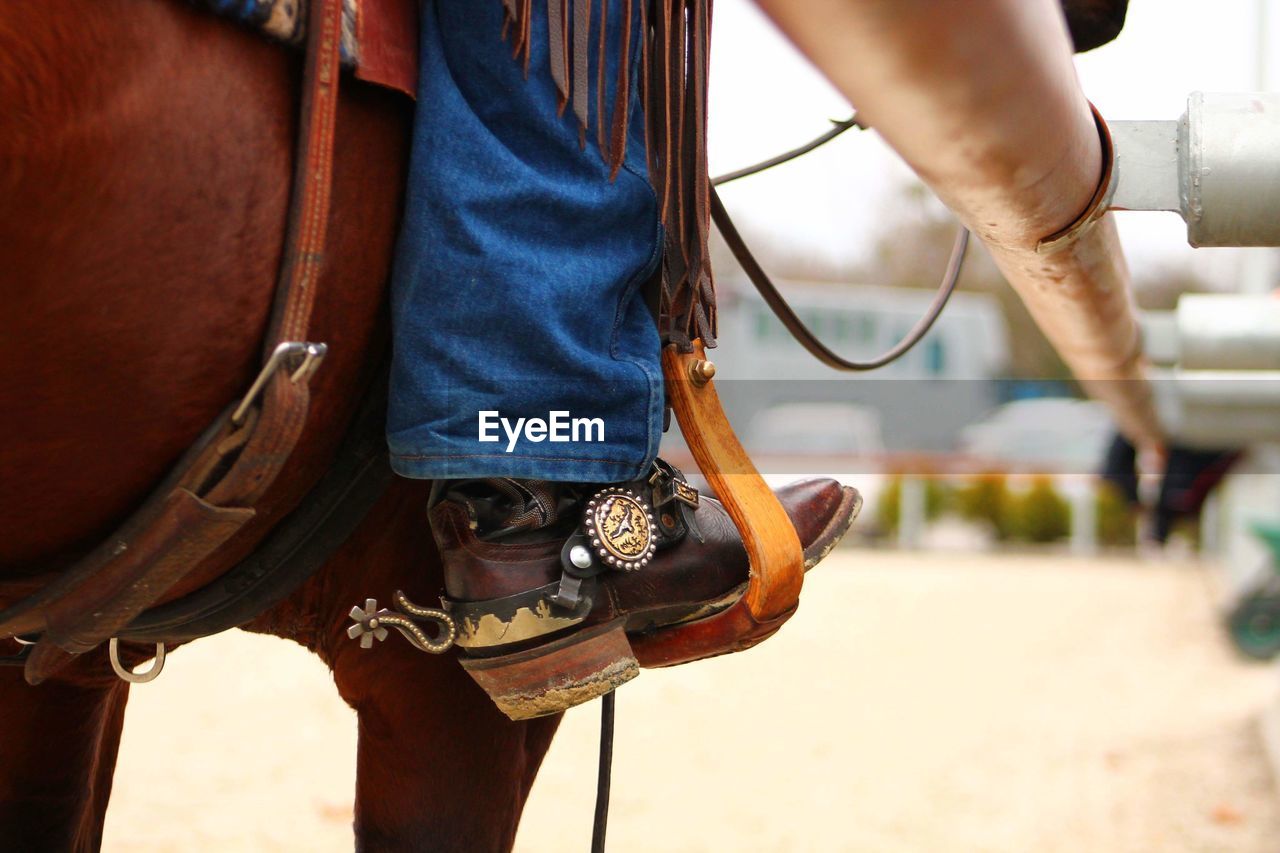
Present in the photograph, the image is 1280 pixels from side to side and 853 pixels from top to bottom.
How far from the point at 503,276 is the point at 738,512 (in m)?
0.36

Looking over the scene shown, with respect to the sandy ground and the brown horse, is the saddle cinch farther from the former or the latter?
the sandy ground

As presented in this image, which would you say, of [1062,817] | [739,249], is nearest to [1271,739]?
[1062,817]

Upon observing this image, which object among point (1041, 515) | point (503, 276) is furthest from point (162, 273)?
point (1041, 515)

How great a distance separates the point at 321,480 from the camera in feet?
4.22

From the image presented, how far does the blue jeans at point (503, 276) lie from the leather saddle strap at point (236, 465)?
0.12 m

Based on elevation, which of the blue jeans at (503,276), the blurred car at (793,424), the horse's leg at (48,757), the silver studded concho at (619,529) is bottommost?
the horse's leg at (48,757)

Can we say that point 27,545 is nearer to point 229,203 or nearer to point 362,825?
point 229,203

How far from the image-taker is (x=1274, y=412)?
35.7 inches

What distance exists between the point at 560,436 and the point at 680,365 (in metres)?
0.19

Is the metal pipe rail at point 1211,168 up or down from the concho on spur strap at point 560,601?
up

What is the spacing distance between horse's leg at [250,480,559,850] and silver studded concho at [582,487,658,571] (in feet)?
0.72

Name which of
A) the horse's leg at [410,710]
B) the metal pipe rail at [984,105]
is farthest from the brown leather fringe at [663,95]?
the horse's leg at [410,710]

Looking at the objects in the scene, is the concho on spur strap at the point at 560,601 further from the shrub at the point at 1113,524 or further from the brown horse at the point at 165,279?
the shrub at the point at 1113,524

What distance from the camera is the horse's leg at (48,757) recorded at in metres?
1.68
